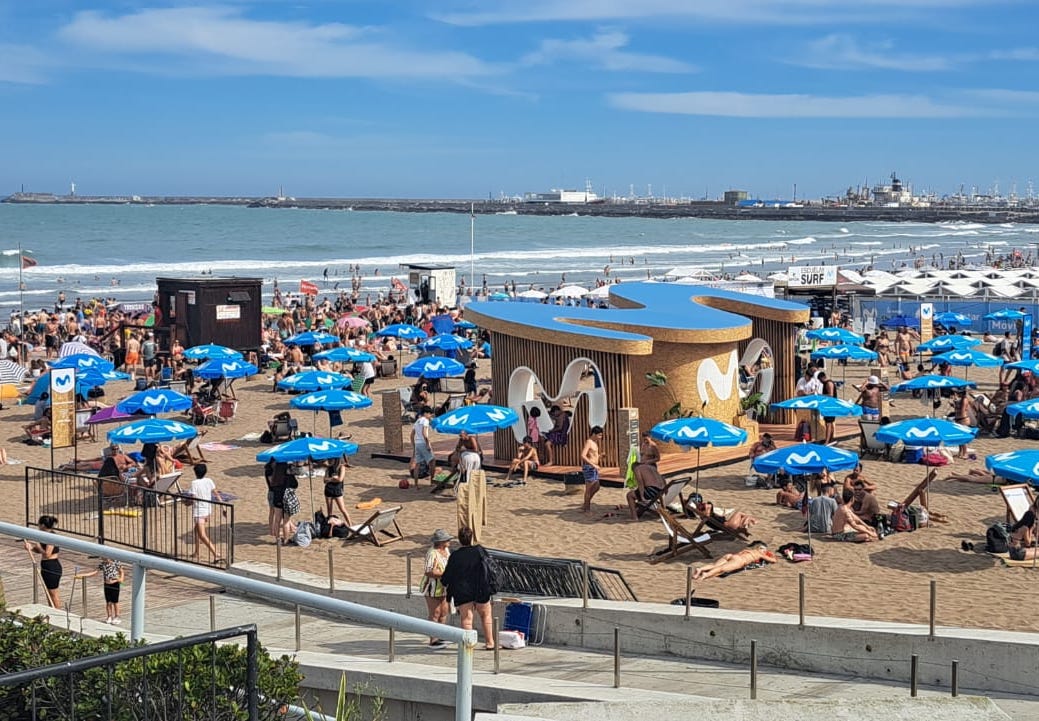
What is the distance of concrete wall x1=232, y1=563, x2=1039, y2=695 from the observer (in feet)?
30.7

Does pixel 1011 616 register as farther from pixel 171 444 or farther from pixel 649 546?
pixel 171 444

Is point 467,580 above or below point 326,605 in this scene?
below

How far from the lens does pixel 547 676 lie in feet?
31.3

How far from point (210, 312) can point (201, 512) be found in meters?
17.2

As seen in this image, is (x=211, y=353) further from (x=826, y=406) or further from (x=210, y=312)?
(x=826, y=406)

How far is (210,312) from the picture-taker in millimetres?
30531

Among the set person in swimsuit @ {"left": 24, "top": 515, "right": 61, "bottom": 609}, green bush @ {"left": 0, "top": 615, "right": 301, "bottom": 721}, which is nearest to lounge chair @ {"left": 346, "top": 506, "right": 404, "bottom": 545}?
person in swimsuit @ {"left": 24, "top": 515, "right": 61, "bottom": 609}

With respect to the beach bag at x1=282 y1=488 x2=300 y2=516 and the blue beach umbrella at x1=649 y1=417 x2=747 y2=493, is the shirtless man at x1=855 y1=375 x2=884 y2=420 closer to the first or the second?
the blue beach umbrella at x1=649 y1=417 x2=747 y2=493

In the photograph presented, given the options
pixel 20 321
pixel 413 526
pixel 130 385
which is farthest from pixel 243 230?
pixel 413 526

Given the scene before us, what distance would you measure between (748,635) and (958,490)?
27.0 ft

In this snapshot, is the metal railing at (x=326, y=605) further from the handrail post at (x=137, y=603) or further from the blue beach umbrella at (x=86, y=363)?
the blue beach umbrella at (x=86, y=363)

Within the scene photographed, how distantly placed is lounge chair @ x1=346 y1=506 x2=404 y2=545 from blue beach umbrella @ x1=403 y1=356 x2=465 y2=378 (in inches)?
291

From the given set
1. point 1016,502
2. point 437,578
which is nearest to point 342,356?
point 1016,502

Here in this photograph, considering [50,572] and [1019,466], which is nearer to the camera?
[50,572]
